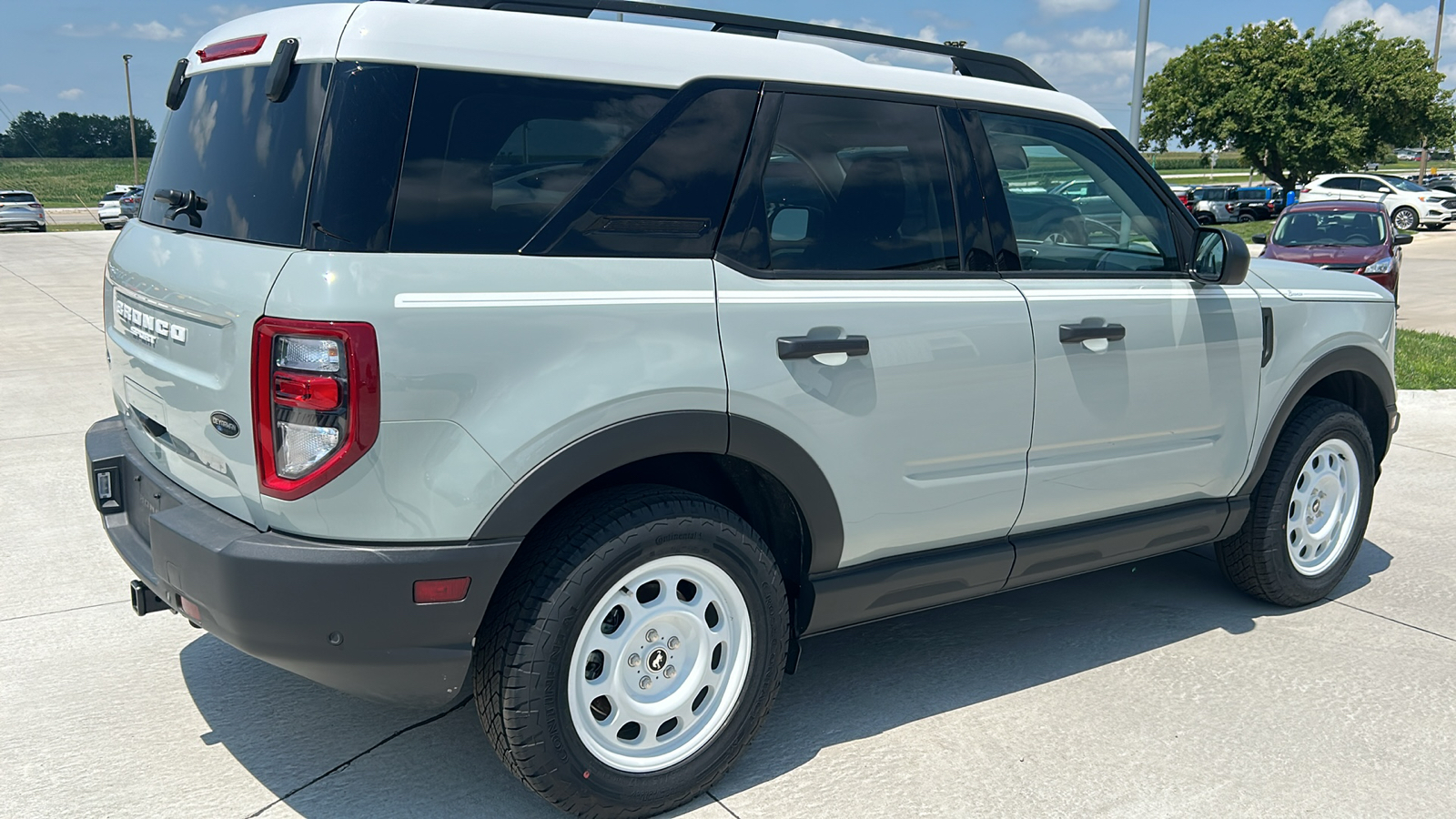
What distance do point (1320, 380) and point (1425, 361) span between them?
7.17 metres

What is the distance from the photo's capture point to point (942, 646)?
4211mm

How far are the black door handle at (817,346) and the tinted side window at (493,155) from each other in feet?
2.13

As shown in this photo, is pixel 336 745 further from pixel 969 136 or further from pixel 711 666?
pixel 969 136

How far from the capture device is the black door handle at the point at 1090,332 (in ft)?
11.7

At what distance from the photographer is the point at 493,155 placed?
263cm

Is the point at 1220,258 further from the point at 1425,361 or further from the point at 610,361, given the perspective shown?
the point at 1425,361

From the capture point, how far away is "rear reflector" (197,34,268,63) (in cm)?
282

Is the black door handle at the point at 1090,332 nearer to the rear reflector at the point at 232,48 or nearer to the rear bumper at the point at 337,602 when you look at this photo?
the rear bumper at the point at 337,602

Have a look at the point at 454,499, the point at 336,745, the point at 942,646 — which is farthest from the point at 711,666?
the point at 942,646

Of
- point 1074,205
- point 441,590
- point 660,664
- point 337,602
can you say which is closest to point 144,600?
point 337,602

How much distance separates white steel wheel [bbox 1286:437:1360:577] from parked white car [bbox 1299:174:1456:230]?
102ft

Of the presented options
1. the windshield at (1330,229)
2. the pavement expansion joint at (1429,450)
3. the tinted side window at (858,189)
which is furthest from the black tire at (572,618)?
the windshield at (1330,229)

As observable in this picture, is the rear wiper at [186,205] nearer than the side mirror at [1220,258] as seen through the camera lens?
Yes

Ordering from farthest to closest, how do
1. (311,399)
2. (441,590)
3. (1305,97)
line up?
1. (1305,97)
2. (441,590)
3. (311,399)
